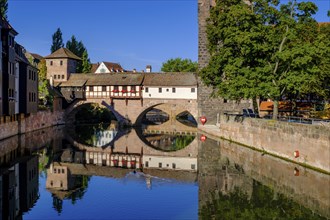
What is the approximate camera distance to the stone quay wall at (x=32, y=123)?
116ft

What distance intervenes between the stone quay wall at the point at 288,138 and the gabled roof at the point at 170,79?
1896cm

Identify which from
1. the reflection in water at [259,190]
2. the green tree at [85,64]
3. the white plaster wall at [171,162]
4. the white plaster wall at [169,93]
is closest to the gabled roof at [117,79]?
the white plaster wall at [169,93]

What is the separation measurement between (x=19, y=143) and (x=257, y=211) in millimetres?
24014

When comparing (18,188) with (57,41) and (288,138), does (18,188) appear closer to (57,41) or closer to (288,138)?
(288,138)

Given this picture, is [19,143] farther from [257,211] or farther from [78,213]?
[257,211]

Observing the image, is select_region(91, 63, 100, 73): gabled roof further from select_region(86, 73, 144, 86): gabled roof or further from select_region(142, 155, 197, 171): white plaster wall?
select_region(142, 155, 197, 171): white plaster wall

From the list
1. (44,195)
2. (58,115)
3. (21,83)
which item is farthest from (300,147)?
(58,115)

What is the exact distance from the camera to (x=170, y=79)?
56344 mm

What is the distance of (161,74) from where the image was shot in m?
57.8

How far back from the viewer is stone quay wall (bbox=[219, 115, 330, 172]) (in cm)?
2125

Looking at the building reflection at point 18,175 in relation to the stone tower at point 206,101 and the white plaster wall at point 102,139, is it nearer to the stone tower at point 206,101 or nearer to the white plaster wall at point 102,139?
the white plaster wall at point 102,139

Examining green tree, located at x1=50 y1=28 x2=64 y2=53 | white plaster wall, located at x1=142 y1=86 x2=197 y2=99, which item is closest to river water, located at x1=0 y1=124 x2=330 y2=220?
white plaster wall, located at x1=142 y1=86 x2=197 y2=99

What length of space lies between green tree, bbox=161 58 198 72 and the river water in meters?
62.0

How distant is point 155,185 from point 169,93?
34.8 metres
